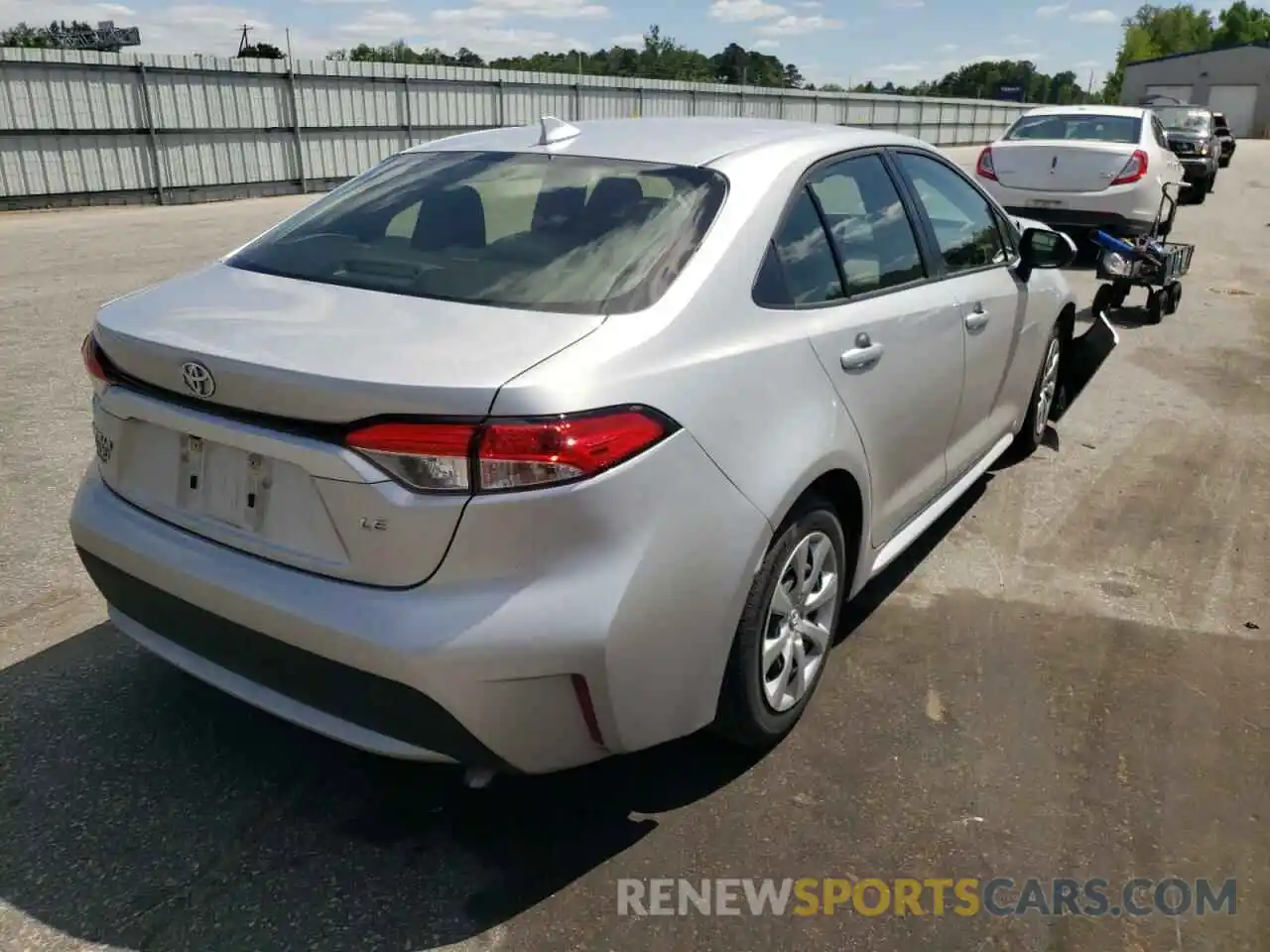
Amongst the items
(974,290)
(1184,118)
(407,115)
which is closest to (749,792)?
(974,290)

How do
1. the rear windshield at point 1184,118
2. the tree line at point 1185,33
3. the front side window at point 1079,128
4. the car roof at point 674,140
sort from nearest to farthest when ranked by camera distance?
the car roof at point 674,140, the front side window at point 1079,128, the rear windshield at point 1184,118, the tree line at point 1185,33

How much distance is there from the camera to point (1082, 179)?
10922 millimetres

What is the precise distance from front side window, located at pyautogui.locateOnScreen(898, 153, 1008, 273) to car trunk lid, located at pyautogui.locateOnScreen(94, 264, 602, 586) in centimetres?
193

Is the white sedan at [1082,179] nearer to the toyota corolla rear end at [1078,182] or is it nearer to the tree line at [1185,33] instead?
the toyota corolla rear end at [1078,182]

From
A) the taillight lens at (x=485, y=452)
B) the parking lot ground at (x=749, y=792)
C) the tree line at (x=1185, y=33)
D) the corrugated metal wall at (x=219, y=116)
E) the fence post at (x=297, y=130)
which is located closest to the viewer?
the taillight lens at (x=485, y=452)

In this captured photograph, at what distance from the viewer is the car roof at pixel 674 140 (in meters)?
3.04

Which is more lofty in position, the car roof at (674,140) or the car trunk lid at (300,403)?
the car roof at (674,140)

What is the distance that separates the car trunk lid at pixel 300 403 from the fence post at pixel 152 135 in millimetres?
17109

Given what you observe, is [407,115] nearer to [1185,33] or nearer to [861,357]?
[861,357]

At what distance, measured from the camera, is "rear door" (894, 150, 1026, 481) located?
12.2ft

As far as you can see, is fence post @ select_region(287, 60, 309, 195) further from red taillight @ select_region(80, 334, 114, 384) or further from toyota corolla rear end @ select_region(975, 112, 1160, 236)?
red taillight @ select_region(80, 334, 114, 384)

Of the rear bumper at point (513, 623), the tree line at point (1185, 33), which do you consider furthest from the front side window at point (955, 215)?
the tree line at point (1185, 33)

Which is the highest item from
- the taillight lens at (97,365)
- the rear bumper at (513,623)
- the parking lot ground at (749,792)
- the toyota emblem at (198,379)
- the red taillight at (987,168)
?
the toyota emblem at (198,379)

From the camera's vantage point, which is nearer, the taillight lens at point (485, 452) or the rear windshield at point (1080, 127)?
the taillight lens at point (485, 452)
